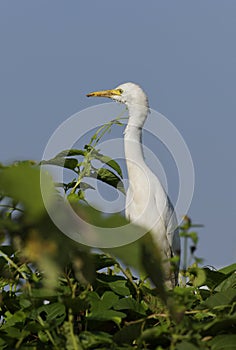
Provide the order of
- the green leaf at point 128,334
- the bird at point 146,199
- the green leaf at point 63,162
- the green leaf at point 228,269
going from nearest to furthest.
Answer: the green leaf at point 128,334, the green leaf at point 63,162, the green leaf at point 228,269, the bird at point 146,199

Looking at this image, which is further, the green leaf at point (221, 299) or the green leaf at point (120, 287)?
the green leaf at point (120, 287)

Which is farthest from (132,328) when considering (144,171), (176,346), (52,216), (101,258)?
(144,171)

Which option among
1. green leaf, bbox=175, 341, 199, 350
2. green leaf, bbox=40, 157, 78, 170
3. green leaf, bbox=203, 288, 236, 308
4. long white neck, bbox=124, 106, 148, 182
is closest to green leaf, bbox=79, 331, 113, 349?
green leaf, bbox=175, 341, 199, 350

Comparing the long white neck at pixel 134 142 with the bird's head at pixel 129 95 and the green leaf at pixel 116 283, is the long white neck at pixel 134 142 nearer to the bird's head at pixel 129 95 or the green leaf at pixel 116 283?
the bird's head at pixel 129 95

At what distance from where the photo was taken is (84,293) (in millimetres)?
1552

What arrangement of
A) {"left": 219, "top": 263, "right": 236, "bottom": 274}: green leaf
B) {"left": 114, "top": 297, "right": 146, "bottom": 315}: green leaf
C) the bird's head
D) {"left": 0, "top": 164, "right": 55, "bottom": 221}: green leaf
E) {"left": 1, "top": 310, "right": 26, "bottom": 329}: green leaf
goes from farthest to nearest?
the bird's head
{"left": 219, "top": 263, "right": 236, "bottom": 274}: green leaf
{"left": 114, "top": 297, "right": 146, "bottom": 315}: green leaf
{"left": 1, "top": 310, "right": 26, "bottom": 329}: green leaf
{"left": 0, "top": 164, "right": 55, "bottom": 221}: green leaf

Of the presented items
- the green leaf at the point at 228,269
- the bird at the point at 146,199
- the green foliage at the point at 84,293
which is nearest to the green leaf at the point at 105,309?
the green foliage at the point at 84,293

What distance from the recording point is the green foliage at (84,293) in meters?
0.84

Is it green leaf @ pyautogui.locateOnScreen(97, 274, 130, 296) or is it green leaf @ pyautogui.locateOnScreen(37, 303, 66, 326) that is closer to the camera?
green leaf @ pyautogui.locateOnScreen(37, 303, 66, 326)

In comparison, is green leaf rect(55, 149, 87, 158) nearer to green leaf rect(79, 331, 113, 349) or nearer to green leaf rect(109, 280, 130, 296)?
green leaf rect(109, 280, 130, 296)

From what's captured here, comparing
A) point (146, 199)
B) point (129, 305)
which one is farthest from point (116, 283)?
point (146, 199)

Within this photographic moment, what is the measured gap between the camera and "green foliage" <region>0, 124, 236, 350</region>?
0.84 metres

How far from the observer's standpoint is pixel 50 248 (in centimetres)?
84

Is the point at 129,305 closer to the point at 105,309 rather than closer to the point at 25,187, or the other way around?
the point at 105,309
